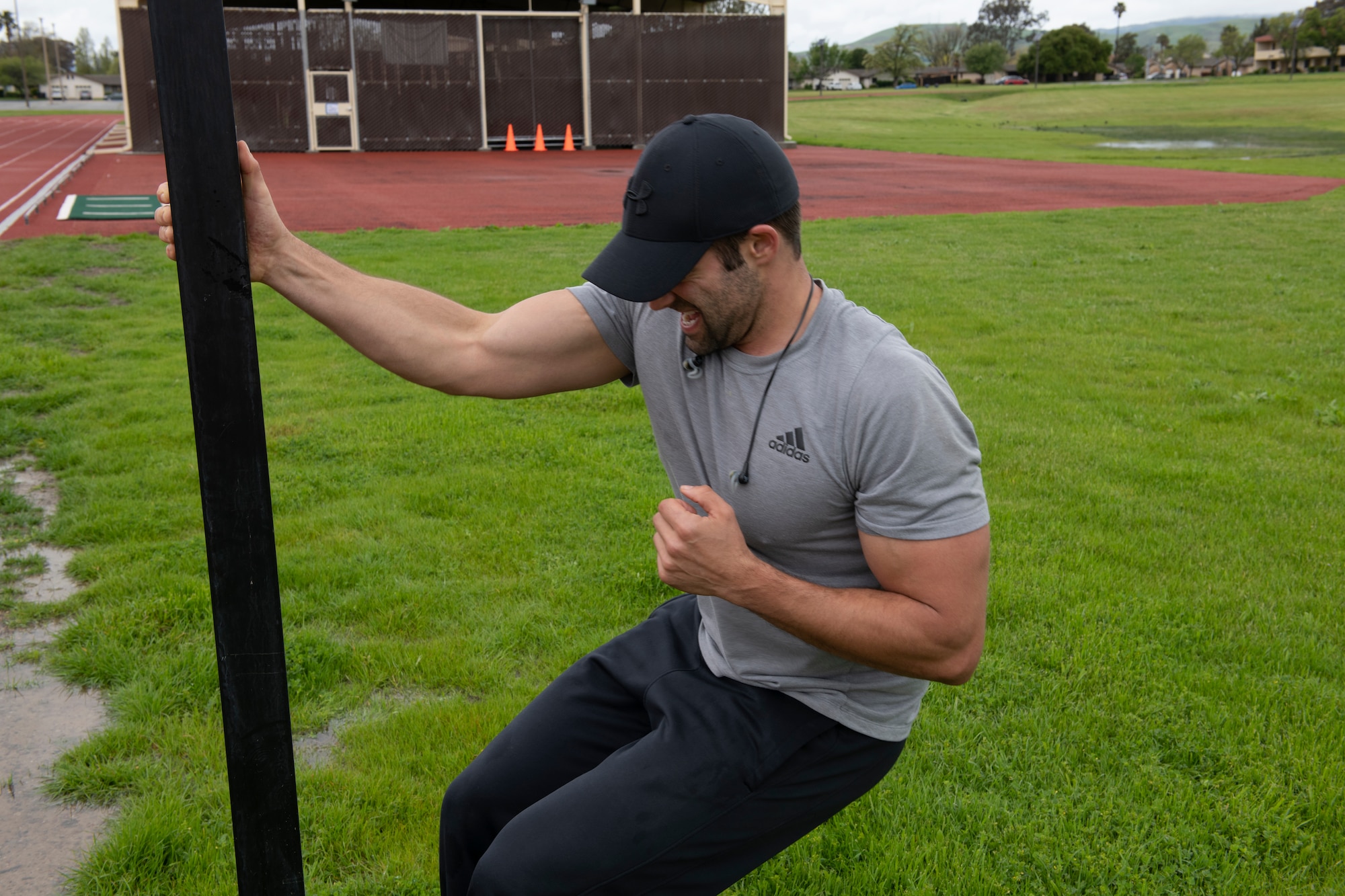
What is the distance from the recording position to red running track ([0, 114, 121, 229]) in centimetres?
2223

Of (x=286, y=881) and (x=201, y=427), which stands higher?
(x=201, y=427)

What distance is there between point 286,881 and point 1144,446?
5665 mm

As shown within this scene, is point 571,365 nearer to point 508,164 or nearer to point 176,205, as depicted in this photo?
point 176,205

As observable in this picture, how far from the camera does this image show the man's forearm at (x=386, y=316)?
85.6 inches

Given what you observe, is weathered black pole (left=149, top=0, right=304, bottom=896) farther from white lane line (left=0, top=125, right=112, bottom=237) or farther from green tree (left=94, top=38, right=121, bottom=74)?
green tree (left=94, top=38, right=121, bottom=74)

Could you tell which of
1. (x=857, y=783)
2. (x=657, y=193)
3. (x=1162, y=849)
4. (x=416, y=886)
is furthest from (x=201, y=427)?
(x=1162, y=849)

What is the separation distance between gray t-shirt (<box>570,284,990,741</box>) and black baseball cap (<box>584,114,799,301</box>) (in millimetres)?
244

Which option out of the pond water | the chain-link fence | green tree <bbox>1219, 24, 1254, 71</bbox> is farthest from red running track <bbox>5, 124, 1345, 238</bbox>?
green tree <bbox>1219, 24, 1254, 71</bbox>

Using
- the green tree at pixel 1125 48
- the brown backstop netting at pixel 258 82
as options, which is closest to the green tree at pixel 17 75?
the brown backstop netting at pixel 258 82

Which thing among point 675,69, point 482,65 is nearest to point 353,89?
point 482,65

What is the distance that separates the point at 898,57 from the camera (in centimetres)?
13100

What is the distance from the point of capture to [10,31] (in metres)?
130

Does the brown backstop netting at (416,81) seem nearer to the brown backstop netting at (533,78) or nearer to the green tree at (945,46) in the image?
the brown backstop netting at (533,78)

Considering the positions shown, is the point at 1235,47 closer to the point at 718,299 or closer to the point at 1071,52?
the point at 1071,52
